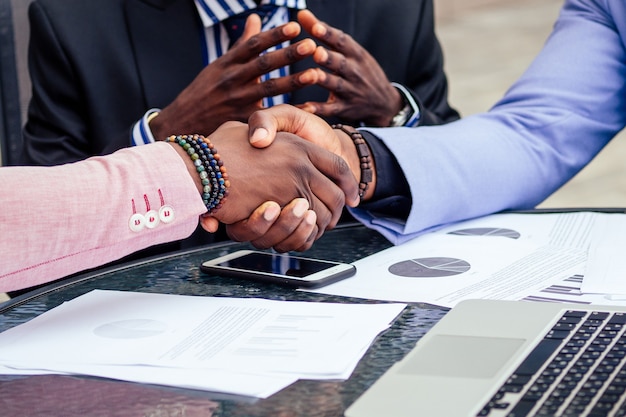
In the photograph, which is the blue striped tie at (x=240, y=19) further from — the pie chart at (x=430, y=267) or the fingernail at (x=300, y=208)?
the pie chart at (x=430, y=267)

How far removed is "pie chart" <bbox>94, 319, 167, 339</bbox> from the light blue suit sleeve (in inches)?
16.9

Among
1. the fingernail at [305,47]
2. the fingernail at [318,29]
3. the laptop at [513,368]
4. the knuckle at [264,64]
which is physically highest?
the fingernail at [318,29]

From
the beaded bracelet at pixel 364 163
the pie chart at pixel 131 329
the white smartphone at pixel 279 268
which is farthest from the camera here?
the beaded bracelet at pixel 364 163

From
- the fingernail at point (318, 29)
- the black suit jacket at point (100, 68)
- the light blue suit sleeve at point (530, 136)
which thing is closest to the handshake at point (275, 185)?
the light blue suit sleeve at point (530, 136)

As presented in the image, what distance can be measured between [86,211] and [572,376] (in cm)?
53

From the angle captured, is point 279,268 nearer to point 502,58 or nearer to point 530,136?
point 530,136

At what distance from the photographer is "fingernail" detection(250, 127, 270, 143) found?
116cm

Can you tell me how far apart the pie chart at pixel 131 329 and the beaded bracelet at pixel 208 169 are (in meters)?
0.21

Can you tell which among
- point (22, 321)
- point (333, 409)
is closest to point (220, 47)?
point (22, 321)

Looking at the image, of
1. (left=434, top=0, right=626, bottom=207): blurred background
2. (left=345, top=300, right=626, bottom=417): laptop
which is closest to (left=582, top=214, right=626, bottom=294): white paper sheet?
(left=345, top=300, right=626, bottom=417): laptop

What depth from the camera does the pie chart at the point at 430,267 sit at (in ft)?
3.49

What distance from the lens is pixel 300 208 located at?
1159mm

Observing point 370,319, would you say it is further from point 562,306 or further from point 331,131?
point 331,131

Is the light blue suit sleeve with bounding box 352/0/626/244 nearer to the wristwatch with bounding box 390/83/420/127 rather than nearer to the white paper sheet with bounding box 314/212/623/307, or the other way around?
the white paper sheet with bounding box 314/212/623/307
